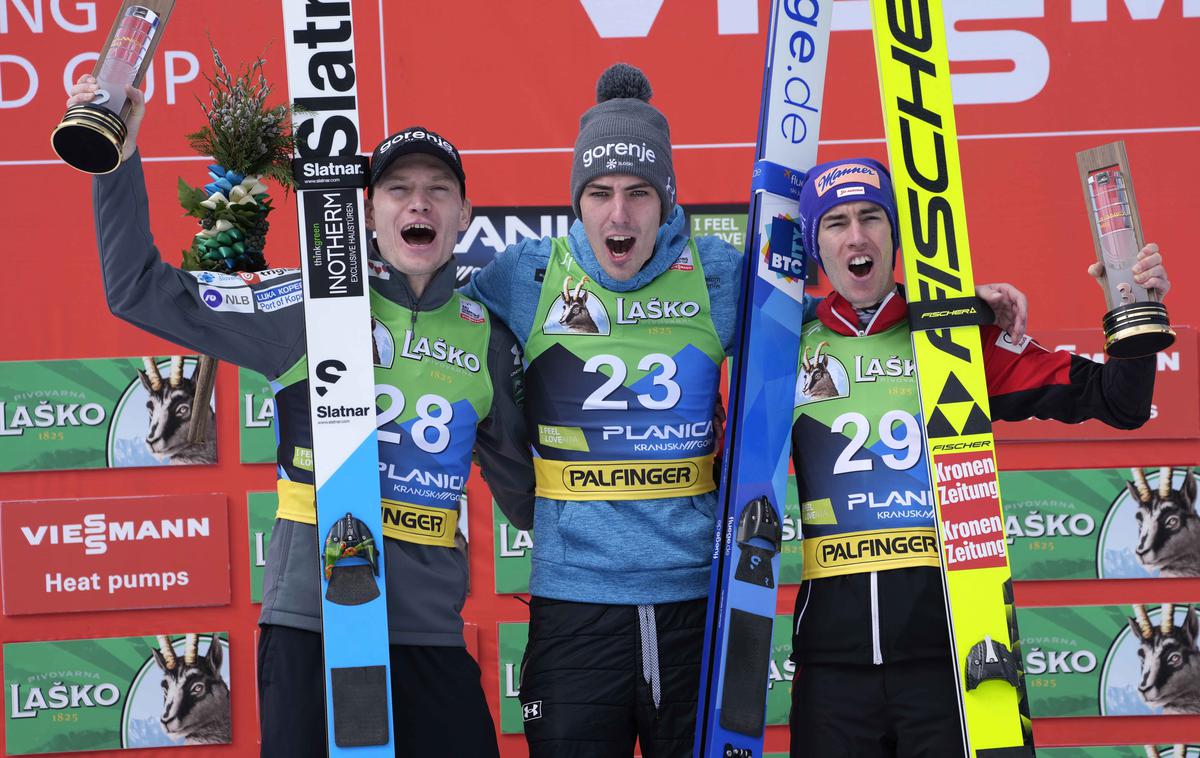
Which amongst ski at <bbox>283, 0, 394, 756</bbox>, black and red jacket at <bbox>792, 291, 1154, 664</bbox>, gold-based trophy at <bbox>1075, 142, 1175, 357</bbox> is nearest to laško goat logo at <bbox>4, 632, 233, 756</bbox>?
ski at <bbox>283, 0, 394, 756</bbox>

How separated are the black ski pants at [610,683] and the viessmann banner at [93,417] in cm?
167

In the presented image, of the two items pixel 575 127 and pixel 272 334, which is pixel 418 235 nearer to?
pixel 272 334

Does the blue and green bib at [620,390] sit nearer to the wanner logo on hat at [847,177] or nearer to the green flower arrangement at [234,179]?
the wanner logo on hat at [847,177]

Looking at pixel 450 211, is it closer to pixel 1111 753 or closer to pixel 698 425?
pixel 698 425

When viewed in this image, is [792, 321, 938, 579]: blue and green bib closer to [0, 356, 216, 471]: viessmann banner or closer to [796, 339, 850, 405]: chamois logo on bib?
[796, 339, 850, 405]: chamois logo on bib

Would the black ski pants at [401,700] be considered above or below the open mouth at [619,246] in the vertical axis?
below

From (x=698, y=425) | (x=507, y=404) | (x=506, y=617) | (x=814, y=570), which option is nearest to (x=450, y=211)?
(x=507, y=404)

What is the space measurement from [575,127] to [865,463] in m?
1.73

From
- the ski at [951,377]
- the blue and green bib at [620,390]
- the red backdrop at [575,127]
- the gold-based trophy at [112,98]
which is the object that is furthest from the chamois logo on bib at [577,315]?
the red backdrop at [575,127]

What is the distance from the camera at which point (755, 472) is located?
227 centimetres

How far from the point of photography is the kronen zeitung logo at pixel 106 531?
3373 mm

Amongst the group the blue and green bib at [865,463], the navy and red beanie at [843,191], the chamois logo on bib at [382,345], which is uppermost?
the navy and red beanie at [843,191]

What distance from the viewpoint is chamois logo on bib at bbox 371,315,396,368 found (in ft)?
7.01

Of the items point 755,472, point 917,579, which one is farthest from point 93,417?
point 917,579
